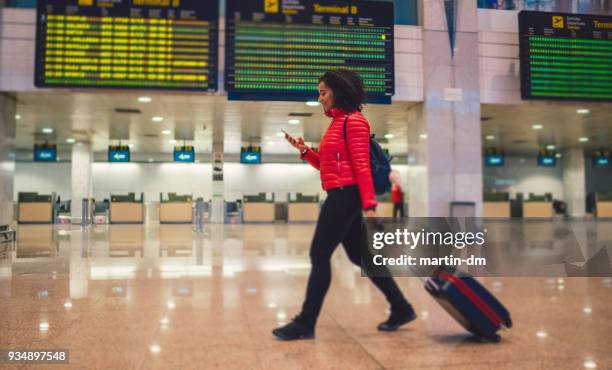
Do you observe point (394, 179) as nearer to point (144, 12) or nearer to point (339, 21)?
point (339, 21)

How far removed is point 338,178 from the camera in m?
2.24

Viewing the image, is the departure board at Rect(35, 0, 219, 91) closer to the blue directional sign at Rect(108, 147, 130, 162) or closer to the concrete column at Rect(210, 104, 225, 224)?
the concrete column at Rect(210, 104, 225, 224)

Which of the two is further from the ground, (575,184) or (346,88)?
(575,184)

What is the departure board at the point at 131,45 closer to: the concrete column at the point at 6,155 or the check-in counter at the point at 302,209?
the concrete column at the point at 6,155

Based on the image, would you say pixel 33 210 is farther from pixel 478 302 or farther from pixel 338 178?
pixel 478 302

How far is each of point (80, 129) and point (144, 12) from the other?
28.7 ft

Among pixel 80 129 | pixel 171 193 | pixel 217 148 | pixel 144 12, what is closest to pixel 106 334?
pixel 144 12

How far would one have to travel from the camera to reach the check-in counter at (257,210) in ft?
68.1

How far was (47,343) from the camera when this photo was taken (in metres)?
2.29

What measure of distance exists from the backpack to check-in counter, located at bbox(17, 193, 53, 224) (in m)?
17.8

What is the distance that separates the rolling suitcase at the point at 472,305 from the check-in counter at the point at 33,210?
1776 centimetres

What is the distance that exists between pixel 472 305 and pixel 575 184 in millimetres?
24345

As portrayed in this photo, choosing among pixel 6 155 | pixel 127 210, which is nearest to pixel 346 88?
pixel 6 155

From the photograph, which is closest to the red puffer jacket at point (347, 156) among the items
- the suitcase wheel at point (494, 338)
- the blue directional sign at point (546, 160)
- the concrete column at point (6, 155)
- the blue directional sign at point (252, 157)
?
the suitcase wheel at point (494, 338)
